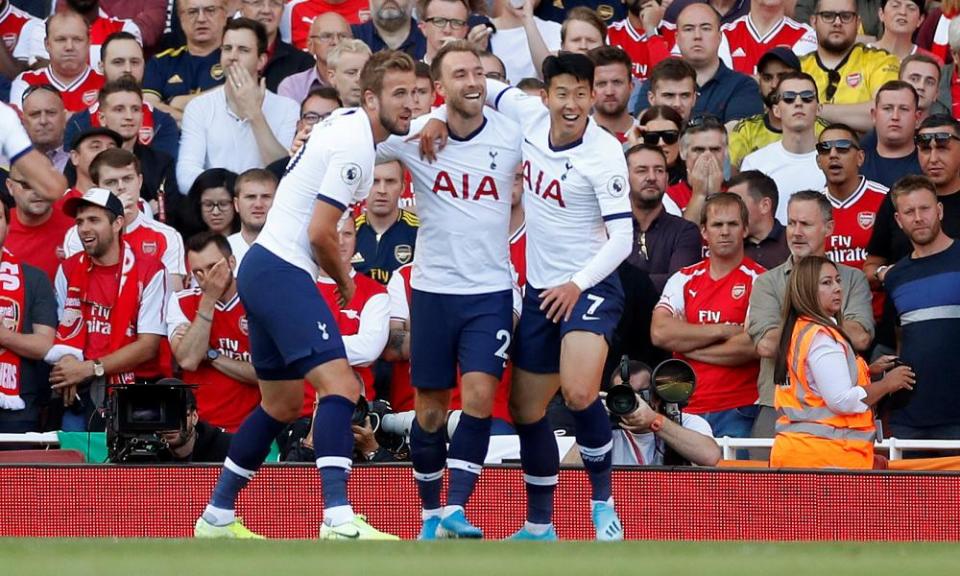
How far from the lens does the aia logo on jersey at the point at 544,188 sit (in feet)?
32.1

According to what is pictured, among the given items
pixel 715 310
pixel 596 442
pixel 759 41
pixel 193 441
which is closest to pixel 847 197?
pixel 715 310

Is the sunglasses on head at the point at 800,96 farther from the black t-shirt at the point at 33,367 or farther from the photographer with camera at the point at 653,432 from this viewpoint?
the black t-shirt at the point at 33,367

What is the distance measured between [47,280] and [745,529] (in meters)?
5.28

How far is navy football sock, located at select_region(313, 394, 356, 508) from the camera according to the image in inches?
341

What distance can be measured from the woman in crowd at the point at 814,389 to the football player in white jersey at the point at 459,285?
1803 millimetres

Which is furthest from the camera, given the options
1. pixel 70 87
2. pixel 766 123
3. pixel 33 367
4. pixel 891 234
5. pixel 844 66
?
pixel 70 87

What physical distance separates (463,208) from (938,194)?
4378 mm

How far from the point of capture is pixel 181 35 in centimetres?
1631

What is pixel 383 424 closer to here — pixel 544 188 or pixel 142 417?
pixel 142 417

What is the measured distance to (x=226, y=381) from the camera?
12.5m

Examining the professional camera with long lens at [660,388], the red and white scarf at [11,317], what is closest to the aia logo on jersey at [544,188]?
the professional camera with long lens at [660,388]

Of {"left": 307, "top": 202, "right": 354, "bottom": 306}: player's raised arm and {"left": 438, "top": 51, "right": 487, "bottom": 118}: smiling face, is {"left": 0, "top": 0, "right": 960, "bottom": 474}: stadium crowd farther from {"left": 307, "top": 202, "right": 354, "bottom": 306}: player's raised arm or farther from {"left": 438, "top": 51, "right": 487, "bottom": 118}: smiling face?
{"left": 307, "top": 202, "right": 354, "bottom": 306}: player's raised arm

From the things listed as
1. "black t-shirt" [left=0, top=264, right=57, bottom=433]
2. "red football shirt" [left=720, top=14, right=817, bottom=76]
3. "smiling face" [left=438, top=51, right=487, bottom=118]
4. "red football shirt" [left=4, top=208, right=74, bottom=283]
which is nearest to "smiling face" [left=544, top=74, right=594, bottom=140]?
"smiling face" [left=438, top=51, right=487, bottom=118]

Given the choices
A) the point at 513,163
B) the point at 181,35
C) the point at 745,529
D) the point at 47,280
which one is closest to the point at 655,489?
the point at 745,529
